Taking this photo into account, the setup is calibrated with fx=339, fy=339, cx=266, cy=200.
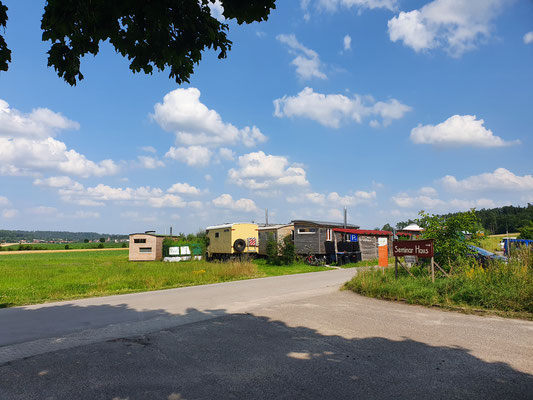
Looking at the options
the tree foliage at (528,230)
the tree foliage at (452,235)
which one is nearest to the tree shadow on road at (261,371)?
the tree foliage at (452,235)

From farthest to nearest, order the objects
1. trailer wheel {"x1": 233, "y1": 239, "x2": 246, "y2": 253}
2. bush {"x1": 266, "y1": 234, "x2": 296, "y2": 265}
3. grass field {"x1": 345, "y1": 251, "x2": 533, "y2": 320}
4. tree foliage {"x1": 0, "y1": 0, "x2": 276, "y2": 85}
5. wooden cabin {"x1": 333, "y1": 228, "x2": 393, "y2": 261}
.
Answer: wooden cabin {"x1": 333, "y1": 228, "x2": 393, "y2": 261}, trailer wheel {"x1": 233, "y1": 239, "x2": 246, "y2": 253}, bush {"x1": 266, "y1": 234, "x2": 296, "y2": 265}, grass field {"x1": 345, "y1": 251, "x2": 533, "y2": 320}, tree foliage {"x1": 0, "y1": 0, "x2": 276, "y2": 85}

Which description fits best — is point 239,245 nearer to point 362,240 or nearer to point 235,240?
point 235,240

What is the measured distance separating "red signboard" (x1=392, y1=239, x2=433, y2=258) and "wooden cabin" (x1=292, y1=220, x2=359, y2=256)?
46.9 ft

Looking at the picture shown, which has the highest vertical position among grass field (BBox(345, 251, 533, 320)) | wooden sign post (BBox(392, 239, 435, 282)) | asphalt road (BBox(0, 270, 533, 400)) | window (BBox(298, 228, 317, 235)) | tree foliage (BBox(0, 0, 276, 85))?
tree foliage (BBox(0, 0, 276, 85))

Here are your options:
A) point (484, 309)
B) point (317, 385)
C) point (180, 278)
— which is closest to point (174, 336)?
point (317, 385)

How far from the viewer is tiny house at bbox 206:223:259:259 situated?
86.4 ft

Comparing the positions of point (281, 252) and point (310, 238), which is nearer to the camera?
point (281, 252)

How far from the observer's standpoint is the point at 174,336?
20.1 feet

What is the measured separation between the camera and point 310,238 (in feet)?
84.8

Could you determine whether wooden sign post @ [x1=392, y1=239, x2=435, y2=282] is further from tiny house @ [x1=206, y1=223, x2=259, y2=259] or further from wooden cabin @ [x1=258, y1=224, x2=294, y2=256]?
tiny house @ [x1=206, y1=223, x2=259, y2=259]

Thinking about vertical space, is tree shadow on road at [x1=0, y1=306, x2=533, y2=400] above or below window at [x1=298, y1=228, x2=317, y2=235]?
below

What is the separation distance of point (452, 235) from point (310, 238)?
14.8 metres

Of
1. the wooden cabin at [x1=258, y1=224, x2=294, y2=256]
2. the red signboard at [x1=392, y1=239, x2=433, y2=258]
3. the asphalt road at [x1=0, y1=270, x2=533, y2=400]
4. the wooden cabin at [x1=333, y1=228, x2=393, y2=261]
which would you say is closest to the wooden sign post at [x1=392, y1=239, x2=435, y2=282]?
the red signboard at [x1=392, y1=239, x2=433, y2=258]

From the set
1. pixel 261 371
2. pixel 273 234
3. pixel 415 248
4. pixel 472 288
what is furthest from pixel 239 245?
pixel 261 371
